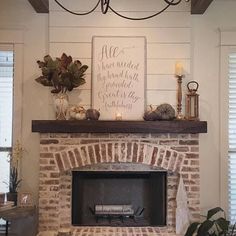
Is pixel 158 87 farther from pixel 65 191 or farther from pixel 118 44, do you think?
pixel 65 191

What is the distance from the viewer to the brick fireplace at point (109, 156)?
3.68 metres

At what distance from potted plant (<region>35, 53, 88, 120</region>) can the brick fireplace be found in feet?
1.11

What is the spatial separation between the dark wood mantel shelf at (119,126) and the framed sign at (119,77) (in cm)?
25

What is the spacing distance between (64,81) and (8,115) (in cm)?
85

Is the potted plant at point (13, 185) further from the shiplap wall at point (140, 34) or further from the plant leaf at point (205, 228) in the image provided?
the plant leaf at point (205, 228)

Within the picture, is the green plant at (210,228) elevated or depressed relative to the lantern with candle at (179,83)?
depressed

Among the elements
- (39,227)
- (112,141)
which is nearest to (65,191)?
(39,227)

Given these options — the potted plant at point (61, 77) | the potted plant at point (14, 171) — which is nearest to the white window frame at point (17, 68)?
the potted plant at point (14, 171)

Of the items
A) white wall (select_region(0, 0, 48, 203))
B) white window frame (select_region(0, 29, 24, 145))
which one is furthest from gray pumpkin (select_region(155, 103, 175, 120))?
white window frame (select_region(0, 29, 24, 145))

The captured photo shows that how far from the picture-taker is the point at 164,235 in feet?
11.9

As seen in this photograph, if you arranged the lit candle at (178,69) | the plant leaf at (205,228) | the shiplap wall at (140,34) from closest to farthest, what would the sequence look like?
the plant leaf at (205,228), the lit candle at (178,69), the shiplap wall at (140,34)

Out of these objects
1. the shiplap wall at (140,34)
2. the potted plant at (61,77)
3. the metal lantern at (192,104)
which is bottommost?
the metal lantern at (192,104)

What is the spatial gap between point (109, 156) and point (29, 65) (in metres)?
1.40

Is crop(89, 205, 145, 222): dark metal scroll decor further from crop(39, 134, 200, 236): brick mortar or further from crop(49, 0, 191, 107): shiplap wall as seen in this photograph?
crop(49, 0, 191, 107): shiplap wall
